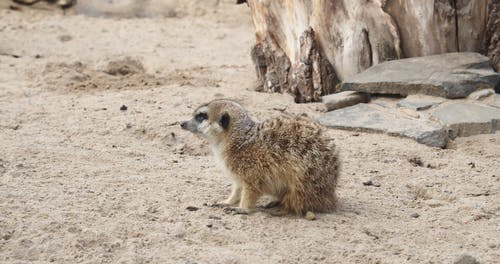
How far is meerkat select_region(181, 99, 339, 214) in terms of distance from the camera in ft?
13.5

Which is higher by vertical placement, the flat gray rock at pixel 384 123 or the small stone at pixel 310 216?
the flat gray rock at pixel 384 123

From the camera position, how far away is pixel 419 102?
19.9 feet

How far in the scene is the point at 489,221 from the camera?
13.7 feet

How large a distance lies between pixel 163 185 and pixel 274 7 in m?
3.17

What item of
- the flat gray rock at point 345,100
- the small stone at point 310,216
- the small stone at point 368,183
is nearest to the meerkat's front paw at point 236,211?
the small stone at point 310,216

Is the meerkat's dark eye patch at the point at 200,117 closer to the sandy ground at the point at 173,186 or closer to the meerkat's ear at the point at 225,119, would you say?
the meerkat's ear at the point at 225,119

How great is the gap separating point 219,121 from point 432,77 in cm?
247

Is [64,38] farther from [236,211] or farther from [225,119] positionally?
[236,211]

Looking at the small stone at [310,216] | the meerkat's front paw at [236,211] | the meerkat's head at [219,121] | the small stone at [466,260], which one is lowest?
the small stone at [466,260]

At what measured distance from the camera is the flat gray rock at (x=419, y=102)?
601 centimetres

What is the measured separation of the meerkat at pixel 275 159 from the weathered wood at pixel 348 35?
100 inches

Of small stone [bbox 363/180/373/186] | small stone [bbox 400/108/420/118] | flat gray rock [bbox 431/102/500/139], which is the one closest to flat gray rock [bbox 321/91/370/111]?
small stone [bbox 400/108/420/118]

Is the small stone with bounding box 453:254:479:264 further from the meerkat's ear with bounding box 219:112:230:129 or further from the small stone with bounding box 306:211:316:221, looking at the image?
the meerkat's ear with bounding box 219:112:230:129

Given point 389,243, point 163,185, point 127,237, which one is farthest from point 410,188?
point 127,237
